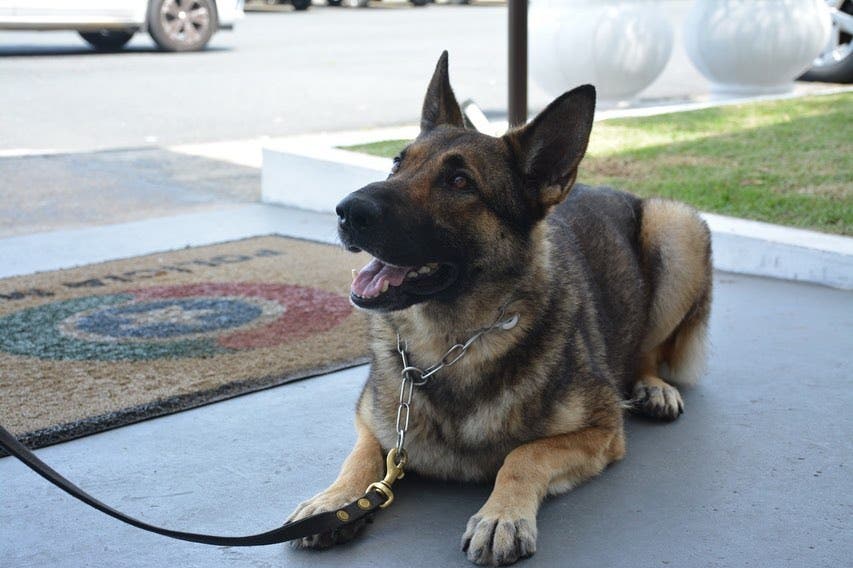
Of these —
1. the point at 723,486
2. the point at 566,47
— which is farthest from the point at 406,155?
the point at 566,47

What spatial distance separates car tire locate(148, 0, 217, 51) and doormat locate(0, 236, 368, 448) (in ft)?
40.3

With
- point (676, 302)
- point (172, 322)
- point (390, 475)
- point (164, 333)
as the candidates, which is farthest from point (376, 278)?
point (172, 322)

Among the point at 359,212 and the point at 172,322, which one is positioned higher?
the point at 359,212

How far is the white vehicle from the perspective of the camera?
17.8m

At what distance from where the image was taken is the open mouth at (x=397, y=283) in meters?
3.59

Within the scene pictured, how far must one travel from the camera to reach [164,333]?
5.72m

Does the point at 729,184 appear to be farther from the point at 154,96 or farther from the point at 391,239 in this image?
the point at 154,96

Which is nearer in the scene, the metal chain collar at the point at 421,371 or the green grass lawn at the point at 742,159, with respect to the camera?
the metal chain collar at the point at 421,371

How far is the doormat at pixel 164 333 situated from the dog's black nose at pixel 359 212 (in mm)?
1650

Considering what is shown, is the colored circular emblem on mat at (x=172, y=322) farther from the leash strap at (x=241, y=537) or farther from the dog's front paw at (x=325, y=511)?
the leash strap at (x=241, y=537)

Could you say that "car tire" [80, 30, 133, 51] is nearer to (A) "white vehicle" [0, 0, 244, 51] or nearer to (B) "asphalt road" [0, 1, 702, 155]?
(A) "white vehicle" [0, 0, 244, 51]

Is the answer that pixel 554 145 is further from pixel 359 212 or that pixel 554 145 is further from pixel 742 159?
pixel 742 159

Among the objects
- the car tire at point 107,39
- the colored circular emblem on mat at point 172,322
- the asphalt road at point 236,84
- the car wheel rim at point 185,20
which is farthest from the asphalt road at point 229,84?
the colored circular emblem on mat at point 172,322

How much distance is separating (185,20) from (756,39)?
34.6 ft
